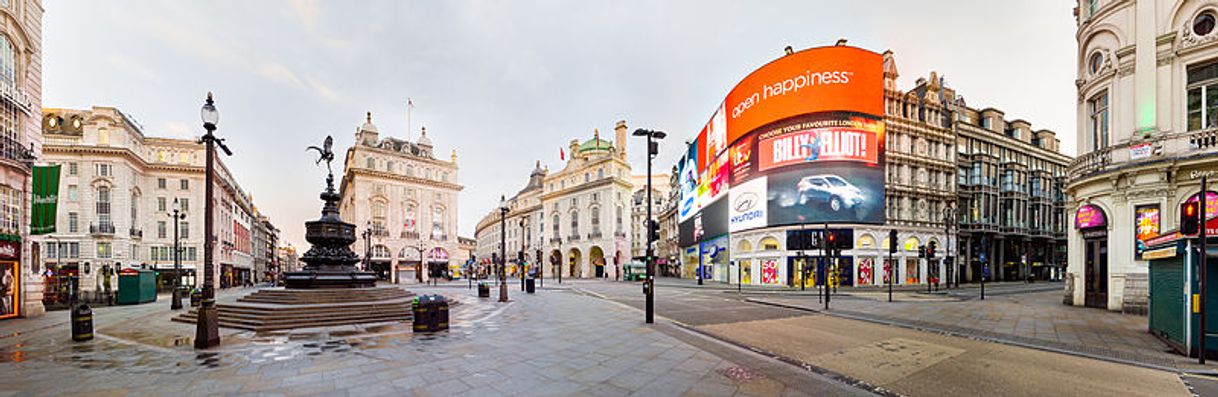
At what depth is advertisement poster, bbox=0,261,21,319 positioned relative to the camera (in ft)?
55.1

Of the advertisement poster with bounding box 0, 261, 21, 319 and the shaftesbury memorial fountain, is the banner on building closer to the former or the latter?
the advertisement poster with bounding box 0, 261, 21, 319

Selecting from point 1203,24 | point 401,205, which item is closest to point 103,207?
point 401,205

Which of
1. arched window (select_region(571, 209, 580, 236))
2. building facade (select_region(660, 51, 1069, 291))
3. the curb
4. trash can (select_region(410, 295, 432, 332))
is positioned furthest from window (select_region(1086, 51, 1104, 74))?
arched window (select_region(571, 209, 580, 236))

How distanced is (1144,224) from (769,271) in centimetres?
2744

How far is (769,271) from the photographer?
43.3 meters

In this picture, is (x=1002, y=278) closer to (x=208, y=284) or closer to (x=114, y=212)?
(x=208, y=284)

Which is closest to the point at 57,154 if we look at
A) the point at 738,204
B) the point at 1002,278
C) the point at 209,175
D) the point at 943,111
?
the point at 209,175

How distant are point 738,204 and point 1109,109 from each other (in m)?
29.5

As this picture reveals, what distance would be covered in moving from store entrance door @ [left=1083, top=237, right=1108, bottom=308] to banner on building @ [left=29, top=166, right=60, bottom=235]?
134 feet

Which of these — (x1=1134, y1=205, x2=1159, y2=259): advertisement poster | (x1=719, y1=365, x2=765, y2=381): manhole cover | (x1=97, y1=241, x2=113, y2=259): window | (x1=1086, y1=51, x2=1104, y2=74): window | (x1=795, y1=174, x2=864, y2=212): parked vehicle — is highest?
(x1=1086, y1=51, x2=1104, y2=74): window

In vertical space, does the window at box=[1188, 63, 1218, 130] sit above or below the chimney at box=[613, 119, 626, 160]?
below

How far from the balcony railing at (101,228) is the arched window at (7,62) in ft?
121

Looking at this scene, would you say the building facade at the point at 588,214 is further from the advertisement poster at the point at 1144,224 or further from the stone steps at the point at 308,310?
the advertisement poster at the point at 1144,224

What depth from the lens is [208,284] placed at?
10609 millimetres
